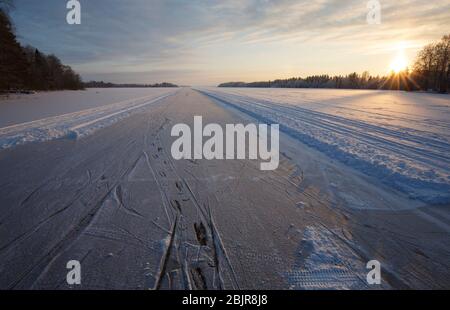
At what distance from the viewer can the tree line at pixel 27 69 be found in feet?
98.0

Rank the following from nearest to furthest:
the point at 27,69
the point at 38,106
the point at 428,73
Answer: the point at 38,106 < the point at 27,69 < the point at 428,73

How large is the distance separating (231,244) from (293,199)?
1.59 meters

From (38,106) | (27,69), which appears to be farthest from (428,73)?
(27,69)

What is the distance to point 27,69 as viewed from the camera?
132 feet

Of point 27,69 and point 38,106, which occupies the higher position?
point 27,69

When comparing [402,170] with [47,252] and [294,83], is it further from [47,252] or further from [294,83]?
[294,83]

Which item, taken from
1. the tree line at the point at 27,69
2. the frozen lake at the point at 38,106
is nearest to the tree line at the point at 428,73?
the frozen lake at the point at 38,106

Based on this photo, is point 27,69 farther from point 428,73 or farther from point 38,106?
point 428,73

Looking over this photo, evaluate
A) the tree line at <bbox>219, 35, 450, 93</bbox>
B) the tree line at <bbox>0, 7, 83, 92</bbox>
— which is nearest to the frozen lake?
the tree line at <bbox>0, 7, 83, 92</bbox>

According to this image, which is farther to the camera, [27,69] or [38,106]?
[27,69]

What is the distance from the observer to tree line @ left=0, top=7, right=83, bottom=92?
1176 inches

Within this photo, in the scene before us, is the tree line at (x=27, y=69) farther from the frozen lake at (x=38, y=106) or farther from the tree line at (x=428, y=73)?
the tree line at (x=428, y=73)

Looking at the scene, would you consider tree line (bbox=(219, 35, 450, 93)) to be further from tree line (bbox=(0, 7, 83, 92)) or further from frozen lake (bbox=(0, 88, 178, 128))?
tree line (bbox=(0, 7, 83, 92))
